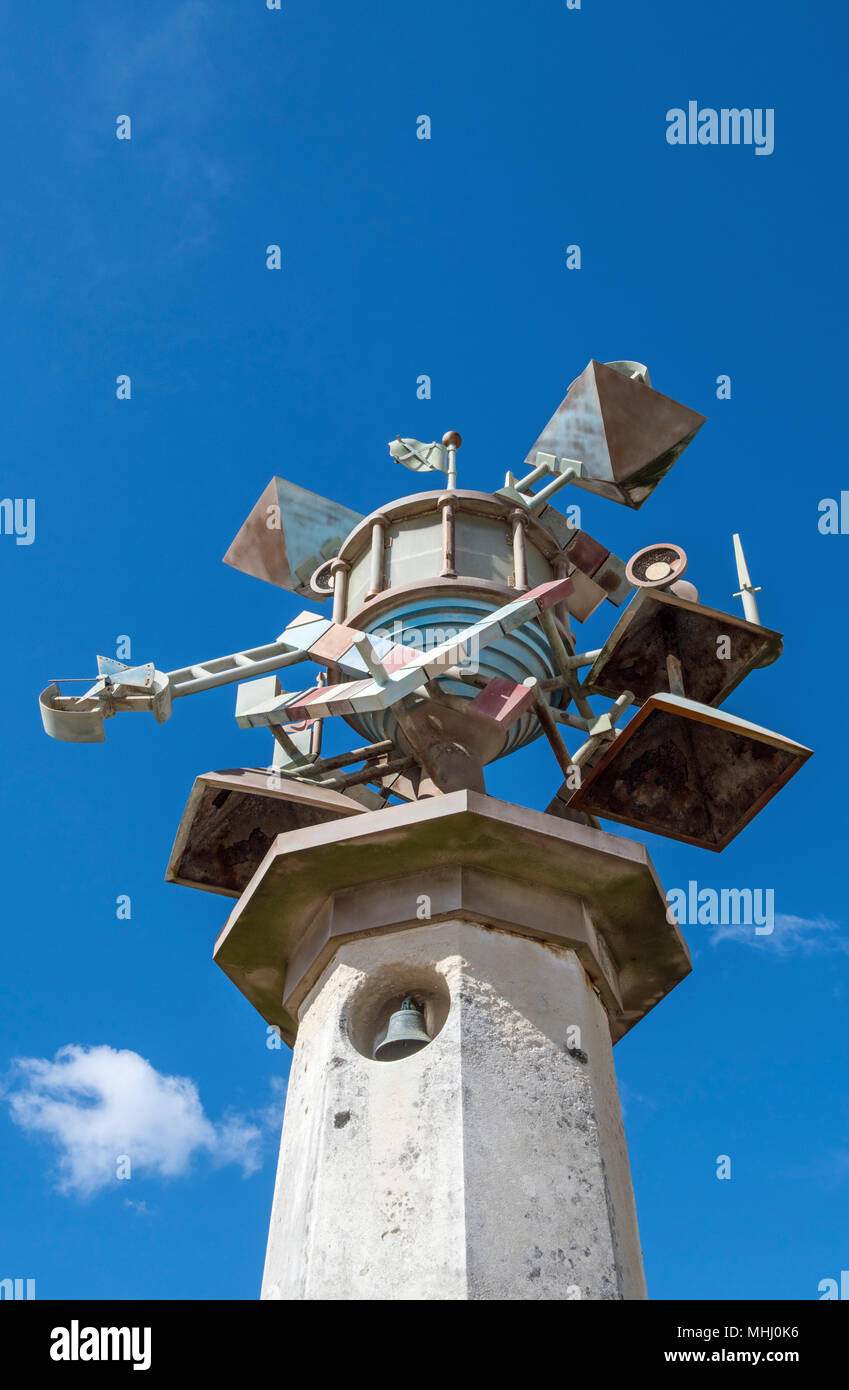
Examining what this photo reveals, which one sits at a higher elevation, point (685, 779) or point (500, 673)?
point (500, 673)

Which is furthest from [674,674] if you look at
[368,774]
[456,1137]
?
[456,1137]

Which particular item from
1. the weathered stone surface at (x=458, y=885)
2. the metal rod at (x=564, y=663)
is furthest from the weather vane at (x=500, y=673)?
the weathered stone surface at (x=458, y=885)

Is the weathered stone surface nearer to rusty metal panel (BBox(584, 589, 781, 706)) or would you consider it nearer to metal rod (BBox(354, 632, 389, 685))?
metal rod (BBox(354, 632, 389, 685))

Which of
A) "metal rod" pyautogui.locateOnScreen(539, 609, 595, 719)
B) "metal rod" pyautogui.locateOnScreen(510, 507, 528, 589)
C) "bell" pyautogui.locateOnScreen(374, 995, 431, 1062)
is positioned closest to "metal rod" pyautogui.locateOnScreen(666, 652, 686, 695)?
"metal rod" pyautogui.locateOnScreen(539, 609, 595, 719)

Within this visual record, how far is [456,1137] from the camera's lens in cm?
689

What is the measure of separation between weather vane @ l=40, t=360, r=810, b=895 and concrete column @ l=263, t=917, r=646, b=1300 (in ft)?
4.95

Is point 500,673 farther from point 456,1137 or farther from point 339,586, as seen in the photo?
point 456,1137

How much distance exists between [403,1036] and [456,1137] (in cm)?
76

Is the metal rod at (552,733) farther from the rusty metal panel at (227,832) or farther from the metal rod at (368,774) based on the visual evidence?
the rusty metal panel at (227,832)

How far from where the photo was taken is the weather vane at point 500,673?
29.2 ft

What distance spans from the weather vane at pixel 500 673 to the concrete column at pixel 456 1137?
1.51m

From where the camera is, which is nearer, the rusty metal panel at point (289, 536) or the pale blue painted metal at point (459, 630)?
the pale blue painted metal at point (459, 630)
